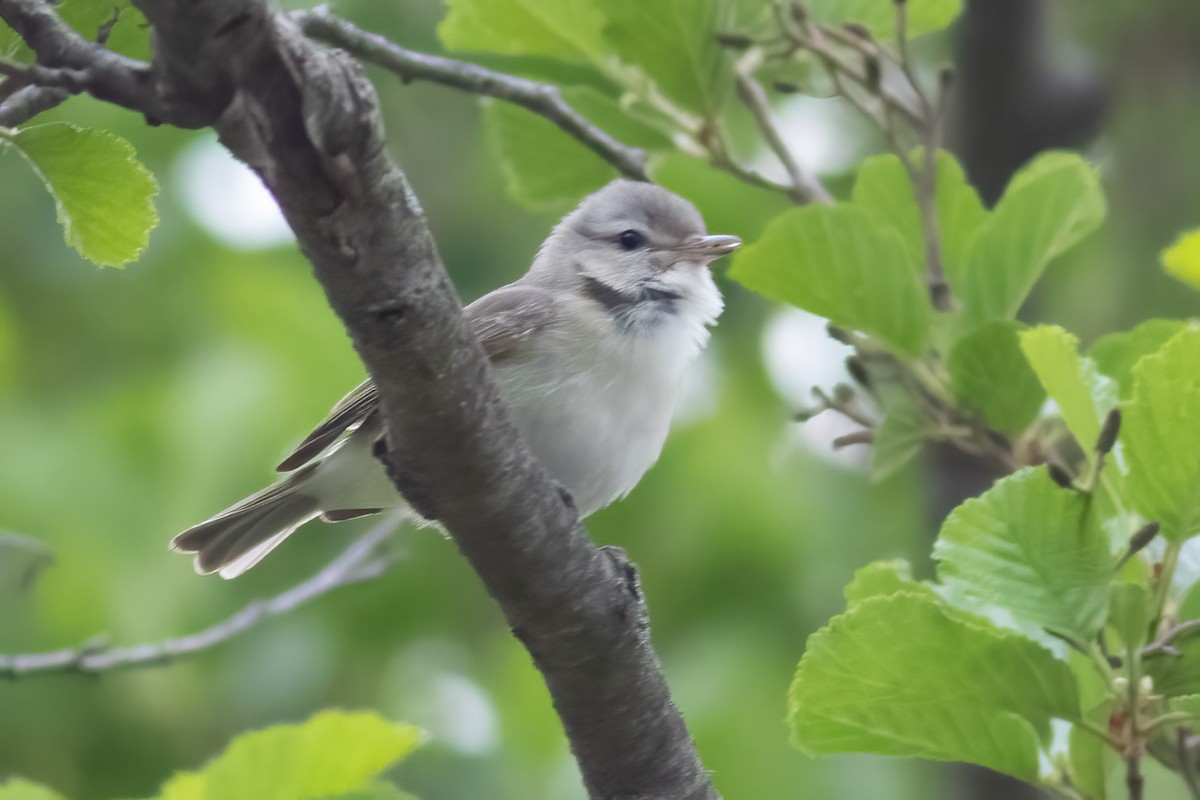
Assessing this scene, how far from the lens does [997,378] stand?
2650mm

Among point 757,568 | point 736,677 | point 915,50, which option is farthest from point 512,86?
point 915,50

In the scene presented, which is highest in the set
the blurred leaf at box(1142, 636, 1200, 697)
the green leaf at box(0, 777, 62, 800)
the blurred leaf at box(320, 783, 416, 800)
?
the green leaf at box(0, 777, 62, 800)

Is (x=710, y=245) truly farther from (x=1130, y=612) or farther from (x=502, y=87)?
(x=1130, y=612)

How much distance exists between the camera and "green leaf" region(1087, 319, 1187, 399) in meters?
2.64

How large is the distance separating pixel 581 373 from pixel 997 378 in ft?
3.27

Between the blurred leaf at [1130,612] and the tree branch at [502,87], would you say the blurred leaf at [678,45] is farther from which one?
the blurred leaf at [1130,612]

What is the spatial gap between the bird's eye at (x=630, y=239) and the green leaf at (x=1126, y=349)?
1.44 meters

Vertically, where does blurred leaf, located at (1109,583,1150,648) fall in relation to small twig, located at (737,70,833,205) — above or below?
below

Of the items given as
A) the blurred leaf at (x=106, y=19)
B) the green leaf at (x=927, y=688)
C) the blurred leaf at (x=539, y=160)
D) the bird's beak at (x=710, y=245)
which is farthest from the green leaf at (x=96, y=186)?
the bird's beak at (x=710, y=245)

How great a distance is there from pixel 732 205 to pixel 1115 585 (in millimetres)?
2185

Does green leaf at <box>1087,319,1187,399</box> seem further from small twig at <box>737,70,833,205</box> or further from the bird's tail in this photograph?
the bird's tail

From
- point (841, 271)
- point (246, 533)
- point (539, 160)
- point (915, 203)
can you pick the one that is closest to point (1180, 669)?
point (841, 271)

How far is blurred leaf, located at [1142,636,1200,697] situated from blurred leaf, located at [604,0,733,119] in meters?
1.46

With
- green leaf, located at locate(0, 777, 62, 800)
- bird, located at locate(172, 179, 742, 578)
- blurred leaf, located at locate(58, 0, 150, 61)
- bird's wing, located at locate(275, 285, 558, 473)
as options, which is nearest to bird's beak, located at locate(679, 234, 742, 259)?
bird, located at locate(172, 179, 742, 578)
